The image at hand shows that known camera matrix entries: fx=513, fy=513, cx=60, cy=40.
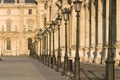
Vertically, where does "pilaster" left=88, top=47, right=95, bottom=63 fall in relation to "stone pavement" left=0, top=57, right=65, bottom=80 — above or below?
above

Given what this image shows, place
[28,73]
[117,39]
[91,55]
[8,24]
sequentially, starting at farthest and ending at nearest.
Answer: [8,24] → [91,55] → [117,39] → [28,73]

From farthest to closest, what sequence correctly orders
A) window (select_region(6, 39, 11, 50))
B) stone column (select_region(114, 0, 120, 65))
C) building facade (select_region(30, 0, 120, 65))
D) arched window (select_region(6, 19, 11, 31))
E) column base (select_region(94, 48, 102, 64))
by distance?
arched window (select_region(6, 19, 11, 31))
window (select_region(6, 39, 11, 50))
column base (select_region(94, 48, 102, 64))
building facade (select_region(30, 0, 120, 65))
stone column (select_region(114, 0, 120, 65))

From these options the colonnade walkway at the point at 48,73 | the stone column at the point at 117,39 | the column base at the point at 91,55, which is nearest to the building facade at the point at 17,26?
the column base at the point at 91,55

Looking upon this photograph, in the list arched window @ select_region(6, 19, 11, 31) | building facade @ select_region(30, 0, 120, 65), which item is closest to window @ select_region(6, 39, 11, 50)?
arched window @ select_region(6, 19, 11, 31)

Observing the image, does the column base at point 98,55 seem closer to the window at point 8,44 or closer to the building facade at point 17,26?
the building facade at point 17,26

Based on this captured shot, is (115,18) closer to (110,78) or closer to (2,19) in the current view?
(110,78)

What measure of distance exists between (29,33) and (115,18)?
129 meters

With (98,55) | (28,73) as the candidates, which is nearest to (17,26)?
(98,55)

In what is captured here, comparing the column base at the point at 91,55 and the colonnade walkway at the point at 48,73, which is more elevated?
the column base at the point at 91,55

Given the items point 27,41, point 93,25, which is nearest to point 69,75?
point 93,25

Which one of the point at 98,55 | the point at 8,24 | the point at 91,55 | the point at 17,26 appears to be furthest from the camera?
the point at 8,24

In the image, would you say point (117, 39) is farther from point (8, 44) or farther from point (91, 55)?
point (8, 44)

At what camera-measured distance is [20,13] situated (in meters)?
180

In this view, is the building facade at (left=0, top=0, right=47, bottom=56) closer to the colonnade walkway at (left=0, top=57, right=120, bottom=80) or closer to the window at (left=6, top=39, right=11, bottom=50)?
the window at (left=6, top=39, right=11, bottom=50)
